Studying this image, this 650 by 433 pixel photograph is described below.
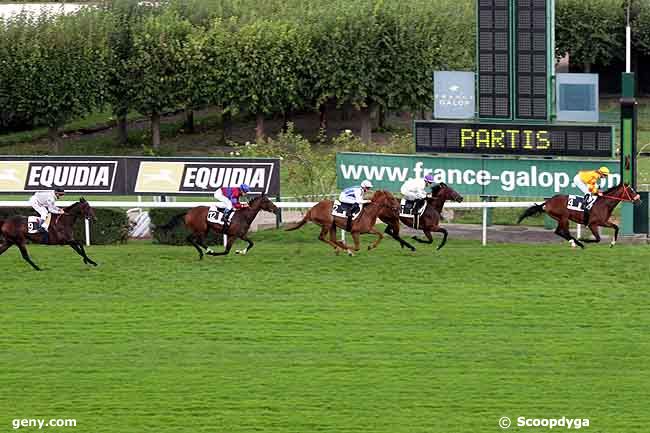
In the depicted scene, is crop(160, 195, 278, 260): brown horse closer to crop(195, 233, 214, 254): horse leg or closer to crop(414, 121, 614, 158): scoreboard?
crop(195, 233, 214, 254): horse leg

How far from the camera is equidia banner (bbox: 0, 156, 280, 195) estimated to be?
26.9 m

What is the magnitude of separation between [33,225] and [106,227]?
12.5 feet

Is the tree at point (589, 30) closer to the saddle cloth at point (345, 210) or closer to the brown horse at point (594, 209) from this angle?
the brown horse at point (594, 209)

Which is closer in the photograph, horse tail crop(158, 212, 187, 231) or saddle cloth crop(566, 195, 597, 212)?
saddle cloth crop(566, 195, 597, 212)

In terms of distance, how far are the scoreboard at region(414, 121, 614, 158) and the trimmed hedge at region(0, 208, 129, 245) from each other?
5057mm

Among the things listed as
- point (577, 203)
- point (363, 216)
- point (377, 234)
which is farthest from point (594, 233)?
point (363, 216)

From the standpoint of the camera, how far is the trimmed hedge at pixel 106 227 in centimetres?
2670

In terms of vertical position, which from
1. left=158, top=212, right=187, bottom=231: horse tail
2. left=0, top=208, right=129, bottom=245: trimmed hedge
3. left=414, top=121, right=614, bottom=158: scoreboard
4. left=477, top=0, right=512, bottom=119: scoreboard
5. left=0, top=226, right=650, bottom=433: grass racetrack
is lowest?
left=0, top=226, right=650, bottom=433: grass racetrack

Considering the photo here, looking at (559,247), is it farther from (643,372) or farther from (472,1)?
(472,1)

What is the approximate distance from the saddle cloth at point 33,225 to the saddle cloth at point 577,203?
25.4 ft

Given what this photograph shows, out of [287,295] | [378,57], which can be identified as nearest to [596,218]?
[287,295]

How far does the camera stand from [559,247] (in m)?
25.0

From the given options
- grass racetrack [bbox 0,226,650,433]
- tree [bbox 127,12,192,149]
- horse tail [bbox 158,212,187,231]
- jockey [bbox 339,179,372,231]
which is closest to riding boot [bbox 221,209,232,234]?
grass racetrack [bbox 0,226,650,433]

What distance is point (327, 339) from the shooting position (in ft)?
64.2
